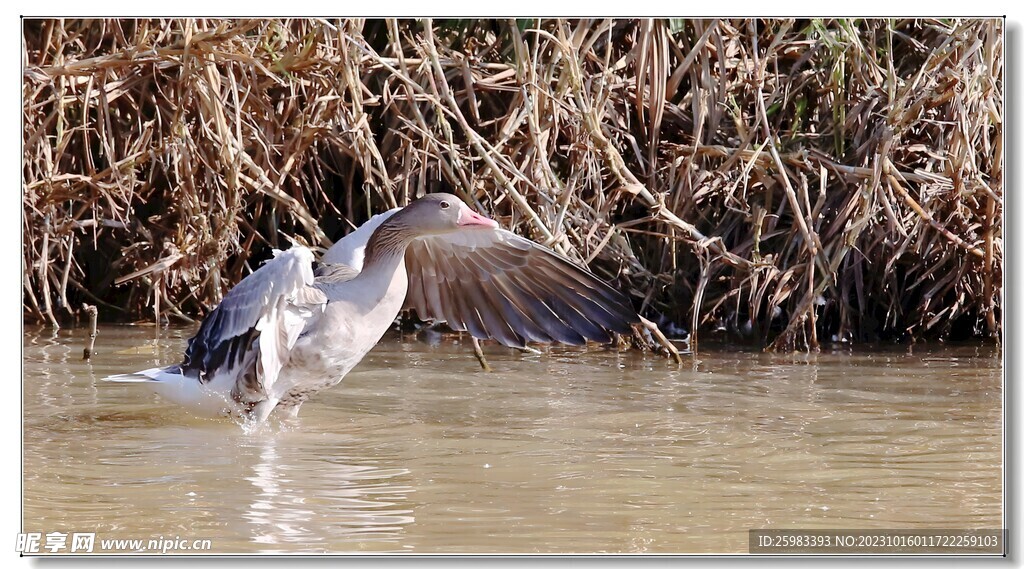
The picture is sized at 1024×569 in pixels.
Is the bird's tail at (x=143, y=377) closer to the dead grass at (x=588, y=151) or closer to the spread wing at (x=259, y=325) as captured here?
the spread wing at (x=259, y=325)

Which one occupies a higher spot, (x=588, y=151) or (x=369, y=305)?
(x=588, y=151)

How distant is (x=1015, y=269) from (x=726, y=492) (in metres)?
1.43

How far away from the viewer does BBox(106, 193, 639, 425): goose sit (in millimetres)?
4594

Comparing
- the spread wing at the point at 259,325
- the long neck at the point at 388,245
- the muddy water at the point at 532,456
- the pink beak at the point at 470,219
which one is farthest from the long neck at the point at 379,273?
the muddy water at the point at 532,456

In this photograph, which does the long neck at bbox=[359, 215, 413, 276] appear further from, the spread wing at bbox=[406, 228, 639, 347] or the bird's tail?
the bird's tail

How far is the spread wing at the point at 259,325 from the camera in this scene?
4418 millimetres

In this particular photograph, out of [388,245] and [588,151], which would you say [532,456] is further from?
[588,151]

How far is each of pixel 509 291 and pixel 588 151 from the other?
1.78 metres

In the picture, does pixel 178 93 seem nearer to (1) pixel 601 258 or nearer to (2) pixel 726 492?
(1) pixel 601 258

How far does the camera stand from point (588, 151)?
266 inches

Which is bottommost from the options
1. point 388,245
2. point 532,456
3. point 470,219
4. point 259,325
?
point 532,456

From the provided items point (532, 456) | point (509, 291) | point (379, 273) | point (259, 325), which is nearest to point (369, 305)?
point (379, 273)

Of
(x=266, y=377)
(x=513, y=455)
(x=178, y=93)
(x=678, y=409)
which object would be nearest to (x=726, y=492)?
(x=513, y=455)

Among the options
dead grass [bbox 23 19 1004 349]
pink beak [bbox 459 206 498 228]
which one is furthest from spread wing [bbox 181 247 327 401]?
dead grass [bbox 23 19 1004 349]
